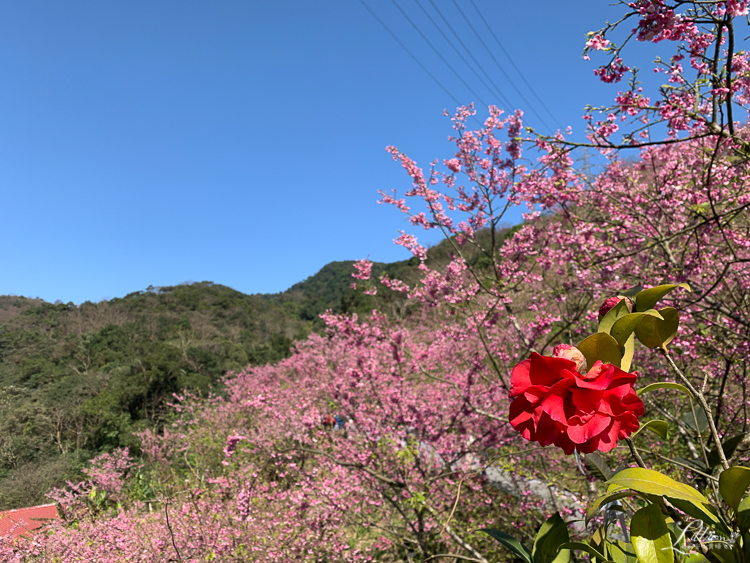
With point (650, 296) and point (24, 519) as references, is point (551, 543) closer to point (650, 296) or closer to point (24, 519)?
point (650, 296)

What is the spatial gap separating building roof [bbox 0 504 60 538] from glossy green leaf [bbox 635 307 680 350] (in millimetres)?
4481

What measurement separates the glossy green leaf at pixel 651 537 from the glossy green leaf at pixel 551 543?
0.61ft

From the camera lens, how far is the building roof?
326 centimetres

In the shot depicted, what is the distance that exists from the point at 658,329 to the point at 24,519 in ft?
17.5

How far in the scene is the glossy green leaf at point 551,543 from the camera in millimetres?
717

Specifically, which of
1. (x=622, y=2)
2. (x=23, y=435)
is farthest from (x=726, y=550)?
(x=23, y=435)

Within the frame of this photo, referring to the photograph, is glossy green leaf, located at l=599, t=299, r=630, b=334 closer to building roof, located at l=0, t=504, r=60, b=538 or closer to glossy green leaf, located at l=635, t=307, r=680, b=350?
glossy green leaf, located at l=635, t=307, r=680, b=350

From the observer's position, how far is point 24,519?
3.71m

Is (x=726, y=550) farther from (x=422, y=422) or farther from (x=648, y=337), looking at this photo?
(x=422, y=422)

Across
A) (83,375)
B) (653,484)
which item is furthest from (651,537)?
(83,375)

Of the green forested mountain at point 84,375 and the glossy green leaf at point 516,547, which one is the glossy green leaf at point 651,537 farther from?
the green forested mountain at point 84,375

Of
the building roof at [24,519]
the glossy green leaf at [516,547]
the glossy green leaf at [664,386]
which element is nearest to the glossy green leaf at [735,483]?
the glossy green leaf at [664,386]

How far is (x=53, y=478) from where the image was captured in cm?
526
